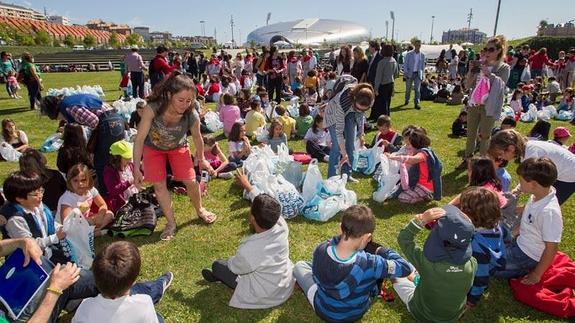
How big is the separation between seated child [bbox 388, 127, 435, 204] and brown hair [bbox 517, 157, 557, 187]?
6.33 ft

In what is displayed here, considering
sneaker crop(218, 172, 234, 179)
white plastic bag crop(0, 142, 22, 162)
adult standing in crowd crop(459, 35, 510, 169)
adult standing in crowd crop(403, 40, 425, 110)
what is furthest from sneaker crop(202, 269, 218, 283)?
adult standing in crowd crop(403, 40, 425, 110)

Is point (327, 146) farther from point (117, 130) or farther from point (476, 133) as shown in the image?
point (117, 130)

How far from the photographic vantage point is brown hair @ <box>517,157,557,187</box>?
3.31m

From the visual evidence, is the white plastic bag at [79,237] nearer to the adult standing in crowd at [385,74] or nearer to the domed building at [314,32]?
the adult standing in crowd at [385,74]

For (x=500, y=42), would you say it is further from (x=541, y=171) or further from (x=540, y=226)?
(x=540, y=226)

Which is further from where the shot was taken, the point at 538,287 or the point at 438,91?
the point at 438,91

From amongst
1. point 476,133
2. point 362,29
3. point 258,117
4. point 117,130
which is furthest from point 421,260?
point 362,29

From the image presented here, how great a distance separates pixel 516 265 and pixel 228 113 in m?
7.14

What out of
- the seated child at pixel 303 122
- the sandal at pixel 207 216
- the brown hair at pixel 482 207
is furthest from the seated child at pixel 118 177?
the seated child at pixel 303 122

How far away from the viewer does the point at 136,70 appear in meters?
13.4

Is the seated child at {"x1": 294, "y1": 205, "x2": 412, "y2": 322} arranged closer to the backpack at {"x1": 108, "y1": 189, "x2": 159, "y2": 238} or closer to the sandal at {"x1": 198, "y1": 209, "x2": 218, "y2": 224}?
the sandal at {"x1": 198, "y1": 209, "x2": 218, "y2": 224}

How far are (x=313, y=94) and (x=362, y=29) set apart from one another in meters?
127

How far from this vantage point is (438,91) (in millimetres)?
14000

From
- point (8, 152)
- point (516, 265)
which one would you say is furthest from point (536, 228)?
point (8, 152)
